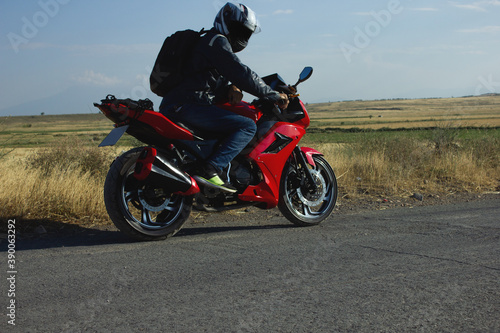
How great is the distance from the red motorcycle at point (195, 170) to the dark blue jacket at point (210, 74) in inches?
12.5

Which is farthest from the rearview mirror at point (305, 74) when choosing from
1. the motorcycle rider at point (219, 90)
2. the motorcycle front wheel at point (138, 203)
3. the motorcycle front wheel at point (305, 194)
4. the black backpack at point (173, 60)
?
the motorcycle front wheel at point (138, 203)

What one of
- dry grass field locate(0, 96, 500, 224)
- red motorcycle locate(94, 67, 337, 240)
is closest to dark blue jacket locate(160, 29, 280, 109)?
red motorcycle locate(94, 67, 337, 240)

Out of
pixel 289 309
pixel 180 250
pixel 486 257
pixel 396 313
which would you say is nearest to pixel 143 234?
pixel 180 250

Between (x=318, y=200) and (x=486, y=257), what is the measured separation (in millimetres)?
2169

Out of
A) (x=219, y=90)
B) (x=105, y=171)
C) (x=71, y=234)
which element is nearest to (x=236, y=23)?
(x=219, y=90)

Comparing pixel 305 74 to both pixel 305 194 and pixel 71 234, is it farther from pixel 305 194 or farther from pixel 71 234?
pixel 71 234

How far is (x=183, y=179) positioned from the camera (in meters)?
4.73

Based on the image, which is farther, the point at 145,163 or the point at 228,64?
the point at 228,64

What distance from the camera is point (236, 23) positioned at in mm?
5160

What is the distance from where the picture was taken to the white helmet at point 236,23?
5082mm

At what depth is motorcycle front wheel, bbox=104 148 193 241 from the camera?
4629mm

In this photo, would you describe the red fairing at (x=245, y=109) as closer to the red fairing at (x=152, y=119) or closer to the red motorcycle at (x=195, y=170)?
the red motorcycle at (x=195, y=170)

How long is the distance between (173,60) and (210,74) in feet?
1.32

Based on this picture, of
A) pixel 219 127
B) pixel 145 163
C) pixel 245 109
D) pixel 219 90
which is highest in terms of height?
pixel 219 90
